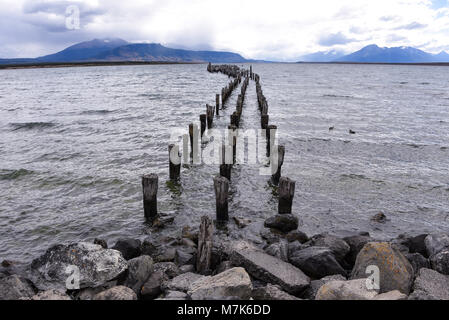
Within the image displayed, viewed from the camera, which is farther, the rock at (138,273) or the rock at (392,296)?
the rock at (138,273)

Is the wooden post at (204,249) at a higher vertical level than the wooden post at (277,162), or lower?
lower

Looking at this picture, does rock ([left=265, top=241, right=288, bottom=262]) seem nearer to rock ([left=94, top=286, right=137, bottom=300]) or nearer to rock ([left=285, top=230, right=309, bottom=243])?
rock ([left=285, top=230, right=309, bottom=243])

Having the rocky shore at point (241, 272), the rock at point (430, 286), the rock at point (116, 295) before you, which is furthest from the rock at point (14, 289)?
the rock at point (430, 286)

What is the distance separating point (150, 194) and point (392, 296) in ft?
20.1

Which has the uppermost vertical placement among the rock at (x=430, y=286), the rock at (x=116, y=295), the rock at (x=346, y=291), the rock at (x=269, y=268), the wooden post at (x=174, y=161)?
the wooden post at (x=174, y=161)

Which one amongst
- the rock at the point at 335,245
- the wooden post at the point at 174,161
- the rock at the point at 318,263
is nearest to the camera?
the rock at the point at 318,263

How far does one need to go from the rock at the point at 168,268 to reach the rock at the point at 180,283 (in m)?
0.44

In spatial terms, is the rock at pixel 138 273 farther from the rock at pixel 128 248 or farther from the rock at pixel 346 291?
the rock at pixel 346 291

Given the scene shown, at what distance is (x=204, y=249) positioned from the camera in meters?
6.25

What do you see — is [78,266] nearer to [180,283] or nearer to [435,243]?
[180,283]

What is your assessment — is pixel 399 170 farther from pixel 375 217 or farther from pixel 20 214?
pixel 20 214

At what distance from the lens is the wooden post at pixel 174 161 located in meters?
11.0

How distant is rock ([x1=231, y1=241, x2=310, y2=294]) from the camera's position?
5.29 metres

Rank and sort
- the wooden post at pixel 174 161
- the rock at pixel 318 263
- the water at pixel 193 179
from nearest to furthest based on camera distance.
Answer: the rock at pixel 318 263, the water at pixel 193 179, the wooden post at pixel 174 161
